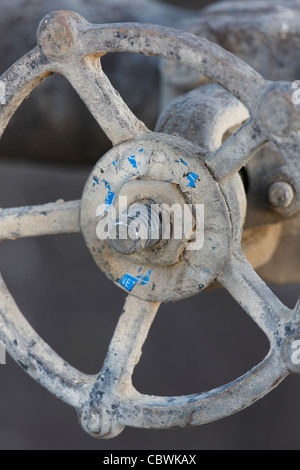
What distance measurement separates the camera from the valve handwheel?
72 cm

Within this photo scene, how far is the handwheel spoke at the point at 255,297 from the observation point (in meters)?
0.76

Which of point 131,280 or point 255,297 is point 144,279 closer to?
point 131,280

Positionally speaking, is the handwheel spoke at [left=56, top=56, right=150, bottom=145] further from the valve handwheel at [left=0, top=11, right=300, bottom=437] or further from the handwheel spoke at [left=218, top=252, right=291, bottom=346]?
the handwheel spoke at [left=218, top=252, right=291, bottom=346]

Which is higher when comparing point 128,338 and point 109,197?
point 109,197

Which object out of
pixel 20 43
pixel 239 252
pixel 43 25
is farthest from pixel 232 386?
pixel 20 43

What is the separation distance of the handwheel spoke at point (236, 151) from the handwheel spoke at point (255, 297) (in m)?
0.09

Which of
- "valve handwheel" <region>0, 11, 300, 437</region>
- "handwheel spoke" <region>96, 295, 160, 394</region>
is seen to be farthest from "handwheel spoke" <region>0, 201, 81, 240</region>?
"handwheel spoke" <region>96, 295, 160, 394</region>

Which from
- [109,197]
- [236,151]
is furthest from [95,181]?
[236,151]

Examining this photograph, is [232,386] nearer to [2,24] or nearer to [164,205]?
[164,205]

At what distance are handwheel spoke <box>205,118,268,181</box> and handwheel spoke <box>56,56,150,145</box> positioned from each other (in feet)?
0.30

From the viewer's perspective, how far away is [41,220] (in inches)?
34.3

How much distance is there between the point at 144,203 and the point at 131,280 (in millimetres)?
93

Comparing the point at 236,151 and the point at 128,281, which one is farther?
the point at 128,281

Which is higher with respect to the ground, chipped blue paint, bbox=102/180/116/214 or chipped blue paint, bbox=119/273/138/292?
chipped blue paint, bbox=102/180/116/214
